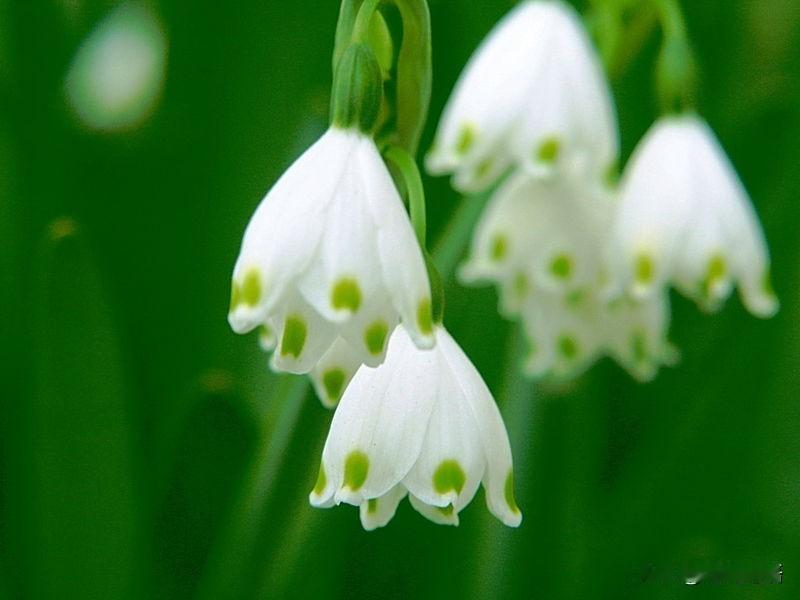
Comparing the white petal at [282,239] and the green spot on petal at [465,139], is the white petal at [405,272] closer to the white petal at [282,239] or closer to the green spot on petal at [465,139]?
the white petal at [282,239]

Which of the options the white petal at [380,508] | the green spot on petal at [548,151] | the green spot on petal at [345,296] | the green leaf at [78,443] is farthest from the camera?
the green spot on petal at [548,151]

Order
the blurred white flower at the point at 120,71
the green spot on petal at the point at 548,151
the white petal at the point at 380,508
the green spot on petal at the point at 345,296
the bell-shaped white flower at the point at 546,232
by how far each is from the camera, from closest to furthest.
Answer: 1. the green spot on petal at the point at 345,296
2. the white petal at the point at 380,508
3. the green spot on petal at the point at 548,151
4. the bell-shaped white flower at the point at 546,232
5. the blurred white flower at the point at 120,71

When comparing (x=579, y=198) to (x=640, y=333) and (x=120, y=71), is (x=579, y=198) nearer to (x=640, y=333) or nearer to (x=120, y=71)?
(x=640, y=333)

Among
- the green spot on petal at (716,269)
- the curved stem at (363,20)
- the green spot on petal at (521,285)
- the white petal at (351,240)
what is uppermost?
the curved stem at (363,20)

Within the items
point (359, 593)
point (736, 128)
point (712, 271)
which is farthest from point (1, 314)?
point (736, 128)

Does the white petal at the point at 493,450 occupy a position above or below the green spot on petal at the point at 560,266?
above

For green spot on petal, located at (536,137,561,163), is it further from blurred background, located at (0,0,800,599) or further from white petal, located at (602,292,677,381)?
white petal, located at (602,292,677,381)

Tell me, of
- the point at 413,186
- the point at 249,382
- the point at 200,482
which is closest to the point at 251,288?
the point at 413,186

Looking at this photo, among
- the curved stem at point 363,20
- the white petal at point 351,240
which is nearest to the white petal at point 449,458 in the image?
the white petal at point 351,240
